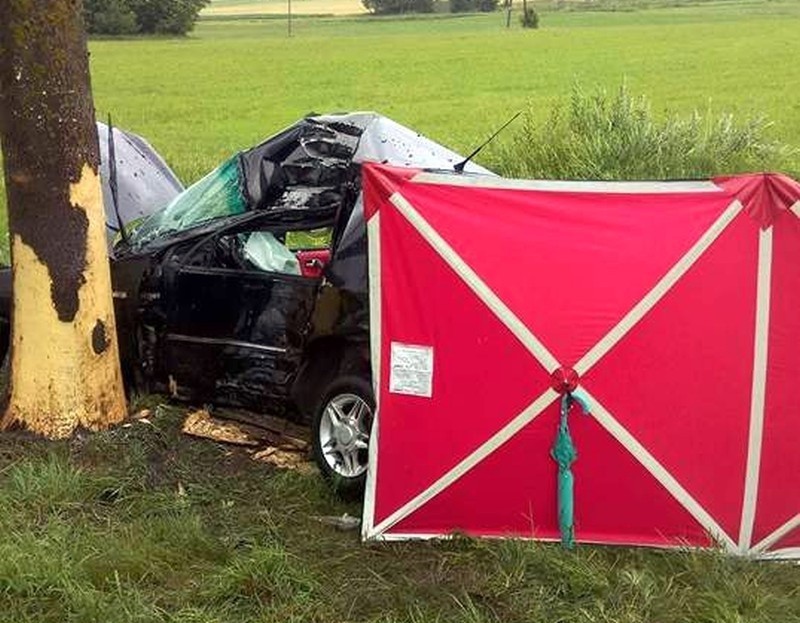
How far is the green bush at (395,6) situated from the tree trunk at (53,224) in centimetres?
12590

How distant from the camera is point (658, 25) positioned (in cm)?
8056

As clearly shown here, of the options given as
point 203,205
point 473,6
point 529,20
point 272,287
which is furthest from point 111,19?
point 272,287

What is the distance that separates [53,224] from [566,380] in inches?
101

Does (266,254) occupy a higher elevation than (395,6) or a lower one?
higher

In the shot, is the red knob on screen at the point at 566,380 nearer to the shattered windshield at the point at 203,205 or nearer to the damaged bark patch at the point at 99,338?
the damaged bark patch at the point at 99,338

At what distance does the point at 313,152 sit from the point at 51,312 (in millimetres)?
1942

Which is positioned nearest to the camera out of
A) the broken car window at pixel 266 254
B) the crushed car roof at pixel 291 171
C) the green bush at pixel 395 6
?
the broken car window at pixel 266 254

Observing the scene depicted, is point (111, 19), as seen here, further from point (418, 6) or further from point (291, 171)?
point (291, 171)

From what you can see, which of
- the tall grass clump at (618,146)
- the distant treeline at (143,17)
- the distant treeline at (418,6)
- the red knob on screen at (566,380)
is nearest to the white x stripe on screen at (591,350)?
the red knob on screen at (566,380)

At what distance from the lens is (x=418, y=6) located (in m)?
129

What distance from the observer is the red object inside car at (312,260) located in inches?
256

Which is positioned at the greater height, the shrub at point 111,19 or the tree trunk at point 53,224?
the tree trunk at point 53,224

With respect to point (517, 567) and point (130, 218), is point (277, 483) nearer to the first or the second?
point (517, 567)

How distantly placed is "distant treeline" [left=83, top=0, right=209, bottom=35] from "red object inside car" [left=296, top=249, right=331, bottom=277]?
65.7m
